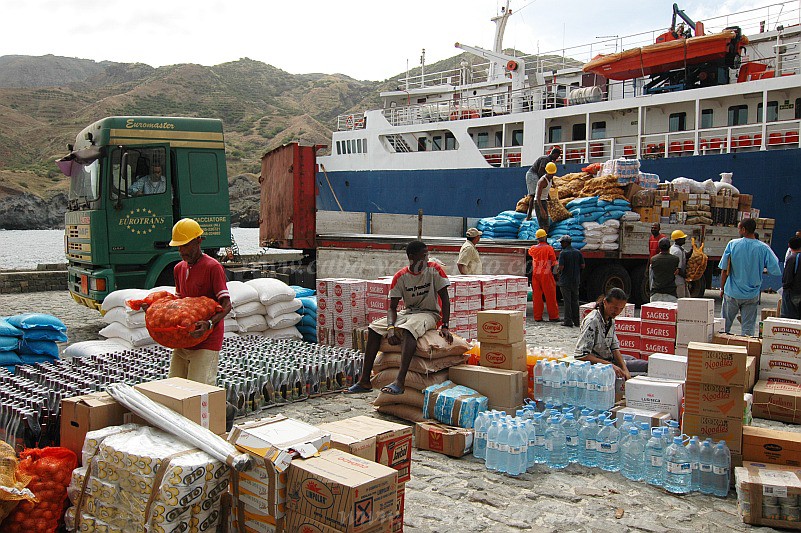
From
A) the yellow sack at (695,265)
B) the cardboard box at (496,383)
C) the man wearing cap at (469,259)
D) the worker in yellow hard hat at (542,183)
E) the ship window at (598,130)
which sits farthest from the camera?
the ship window at (598,130)

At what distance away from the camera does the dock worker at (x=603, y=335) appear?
570 cm

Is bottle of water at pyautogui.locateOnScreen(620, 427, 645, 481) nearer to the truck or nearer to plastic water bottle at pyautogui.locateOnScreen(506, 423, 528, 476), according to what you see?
plastic water bottle at pyautogui.locateOnScreen(506, 423, 528, 476)

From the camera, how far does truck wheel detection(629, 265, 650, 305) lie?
13047mm

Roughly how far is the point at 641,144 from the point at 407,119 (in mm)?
11042

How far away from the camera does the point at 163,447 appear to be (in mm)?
3174

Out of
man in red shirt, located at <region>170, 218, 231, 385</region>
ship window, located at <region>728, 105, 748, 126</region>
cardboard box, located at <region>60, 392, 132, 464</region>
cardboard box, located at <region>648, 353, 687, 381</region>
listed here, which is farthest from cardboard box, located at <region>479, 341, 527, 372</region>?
ship window, located at <region>728, 105, 748, 126</region>

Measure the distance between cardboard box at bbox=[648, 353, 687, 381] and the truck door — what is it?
7035 mm

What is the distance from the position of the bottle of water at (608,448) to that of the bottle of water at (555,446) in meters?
0.26

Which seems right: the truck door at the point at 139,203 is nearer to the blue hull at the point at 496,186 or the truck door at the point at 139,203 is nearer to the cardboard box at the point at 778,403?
the cardboard box at the point at 778,403

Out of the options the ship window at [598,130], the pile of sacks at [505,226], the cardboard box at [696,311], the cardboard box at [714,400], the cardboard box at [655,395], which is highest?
the ship window at [598,130]

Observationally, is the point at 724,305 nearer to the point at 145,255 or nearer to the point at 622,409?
the point at 622,409

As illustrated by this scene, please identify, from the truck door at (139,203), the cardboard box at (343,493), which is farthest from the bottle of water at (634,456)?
the truck door at (139,203)

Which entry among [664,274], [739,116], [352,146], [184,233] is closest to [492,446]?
[184,233]

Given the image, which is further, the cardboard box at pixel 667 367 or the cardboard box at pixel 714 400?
the cardboard box at pixel 667 367
